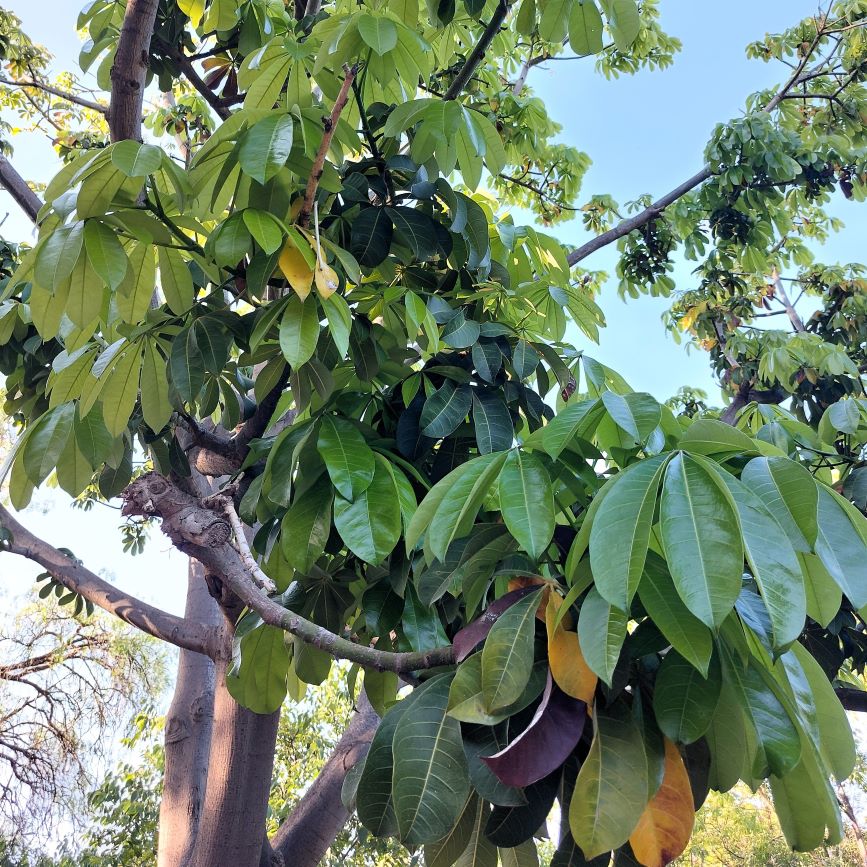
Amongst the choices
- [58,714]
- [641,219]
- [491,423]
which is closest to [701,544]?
[491,423]

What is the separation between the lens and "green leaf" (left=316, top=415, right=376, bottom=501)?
0.92 metres

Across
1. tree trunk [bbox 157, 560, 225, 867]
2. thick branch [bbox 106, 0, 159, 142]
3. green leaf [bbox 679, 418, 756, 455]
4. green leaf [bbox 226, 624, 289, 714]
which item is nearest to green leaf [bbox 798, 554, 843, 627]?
green leaf [bbox 679, 418, 756, 455]

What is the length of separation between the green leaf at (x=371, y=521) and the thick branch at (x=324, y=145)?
1.31ft

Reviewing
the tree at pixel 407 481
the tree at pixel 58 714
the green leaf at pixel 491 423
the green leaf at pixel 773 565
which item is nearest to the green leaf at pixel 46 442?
the tree at pixel 407 481

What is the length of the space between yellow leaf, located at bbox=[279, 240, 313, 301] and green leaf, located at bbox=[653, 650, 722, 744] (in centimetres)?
60

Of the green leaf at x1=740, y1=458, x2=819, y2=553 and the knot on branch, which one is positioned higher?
the knot on branch

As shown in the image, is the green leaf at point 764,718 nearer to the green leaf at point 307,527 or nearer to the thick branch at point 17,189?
the green leaf at point 307,527

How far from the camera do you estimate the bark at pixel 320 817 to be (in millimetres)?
1923

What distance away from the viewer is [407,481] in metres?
0.97

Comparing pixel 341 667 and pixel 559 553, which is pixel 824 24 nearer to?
pixel 559 553

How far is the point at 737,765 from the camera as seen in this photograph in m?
0.61

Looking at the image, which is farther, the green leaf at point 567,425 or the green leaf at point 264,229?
the green leaf at point 264,229

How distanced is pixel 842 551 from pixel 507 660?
276 mm

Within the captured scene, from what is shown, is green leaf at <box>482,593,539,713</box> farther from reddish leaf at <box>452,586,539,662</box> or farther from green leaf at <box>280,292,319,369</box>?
green leaf at <box>280,292,319,369</box>
